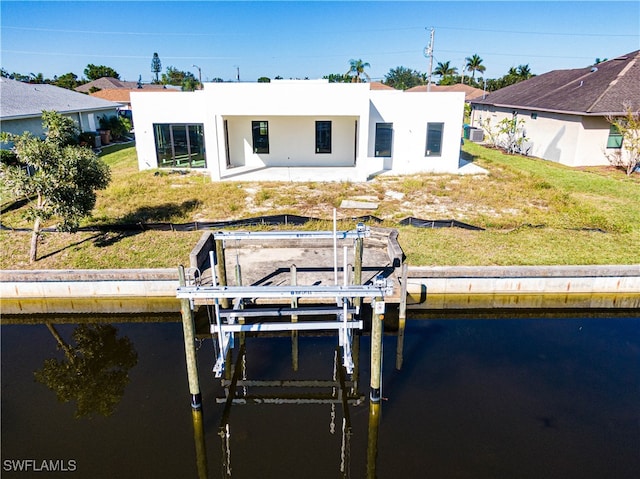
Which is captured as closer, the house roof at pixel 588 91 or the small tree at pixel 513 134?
the house roof at pixel 588 91

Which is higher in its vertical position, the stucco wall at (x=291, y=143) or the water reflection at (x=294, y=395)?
the stucco wall at (x=291, y=143)

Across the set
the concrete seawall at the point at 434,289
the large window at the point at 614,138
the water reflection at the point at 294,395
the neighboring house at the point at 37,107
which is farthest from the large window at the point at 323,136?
the water reflection at the point at 294,395

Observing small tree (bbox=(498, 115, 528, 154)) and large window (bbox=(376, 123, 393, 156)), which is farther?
small tree (bbox=(498, 115, 528, 154))

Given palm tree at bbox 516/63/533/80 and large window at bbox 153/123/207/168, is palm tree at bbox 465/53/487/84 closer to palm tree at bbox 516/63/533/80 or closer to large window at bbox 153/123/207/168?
palm tree at bbox 516/63/533/80

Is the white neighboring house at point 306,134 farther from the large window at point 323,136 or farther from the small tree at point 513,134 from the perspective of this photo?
the small tree at point 513,134

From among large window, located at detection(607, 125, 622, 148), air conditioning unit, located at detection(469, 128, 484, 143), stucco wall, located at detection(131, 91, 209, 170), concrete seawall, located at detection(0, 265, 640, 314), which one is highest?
stucco wall, located at detection(131, 91, 209, 170)

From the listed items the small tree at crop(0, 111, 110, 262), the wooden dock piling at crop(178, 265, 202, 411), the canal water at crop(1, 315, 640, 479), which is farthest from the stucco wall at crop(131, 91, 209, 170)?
the wooden dock piling at crop(178, 265, 202, 411)

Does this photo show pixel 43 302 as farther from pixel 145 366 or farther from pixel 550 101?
pixel 550 101

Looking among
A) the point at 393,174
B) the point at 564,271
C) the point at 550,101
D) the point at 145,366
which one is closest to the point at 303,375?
the point at 145,366
